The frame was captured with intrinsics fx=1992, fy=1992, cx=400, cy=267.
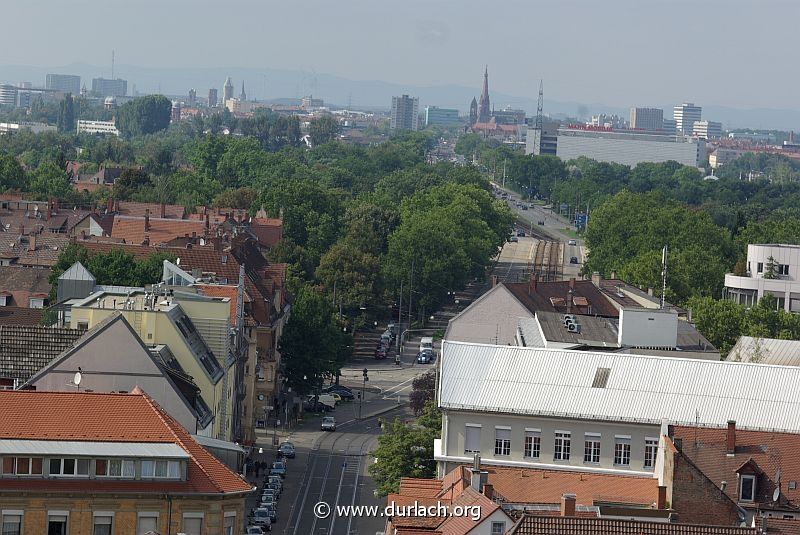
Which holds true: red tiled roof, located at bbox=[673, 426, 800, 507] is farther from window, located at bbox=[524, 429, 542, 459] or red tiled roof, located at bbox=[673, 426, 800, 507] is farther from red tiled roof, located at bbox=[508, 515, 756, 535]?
red tiled roof, located at bbox=[508, 515, 756, 535]

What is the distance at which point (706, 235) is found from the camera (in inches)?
6708

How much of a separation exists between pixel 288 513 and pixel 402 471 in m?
7.03

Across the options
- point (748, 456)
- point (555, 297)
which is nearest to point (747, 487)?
point (748, 456)

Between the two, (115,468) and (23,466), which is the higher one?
(23,466)

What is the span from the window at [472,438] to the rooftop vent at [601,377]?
385 cm

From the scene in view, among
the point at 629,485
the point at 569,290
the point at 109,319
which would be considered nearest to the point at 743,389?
the point at 629,485

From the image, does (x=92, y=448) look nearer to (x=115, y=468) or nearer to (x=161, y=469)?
(x=115, y=468)

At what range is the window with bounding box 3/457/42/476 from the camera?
42969 mm

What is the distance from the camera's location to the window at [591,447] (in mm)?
58344

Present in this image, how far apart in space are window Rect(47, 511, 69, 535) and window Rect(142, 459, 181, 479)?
1.95m

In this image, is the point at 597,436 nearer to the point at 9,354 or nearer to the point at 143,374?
the point at 143,374

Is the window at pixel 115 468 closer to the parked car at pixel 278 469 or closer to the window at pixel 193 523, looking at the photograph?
the window at pixel 193 523

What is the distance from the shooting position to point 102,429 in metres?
44.6

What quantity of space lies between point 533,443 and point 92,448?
60.3 feet
